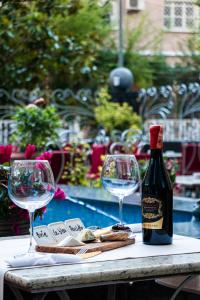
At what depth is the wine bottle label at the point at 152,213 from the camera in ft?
7.02

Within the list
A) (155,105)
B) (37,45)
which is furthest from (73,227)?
(155,105)

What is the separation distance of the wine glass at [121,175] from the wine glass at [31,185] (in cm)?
27

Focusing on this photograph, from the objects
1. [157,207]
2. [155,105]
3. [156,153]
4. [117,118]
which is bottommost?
[157,207]

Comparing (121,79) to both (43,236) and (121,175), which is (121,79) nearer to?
(121,175)

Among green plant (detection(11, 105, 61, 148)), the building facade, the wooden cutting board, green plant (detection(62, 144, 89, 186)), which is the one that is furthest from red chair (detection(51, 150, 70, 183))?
the building facade

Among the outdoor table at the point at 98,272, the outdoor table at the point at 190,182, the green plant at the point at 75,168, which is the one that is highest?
the outdoor table at the point at 98,272

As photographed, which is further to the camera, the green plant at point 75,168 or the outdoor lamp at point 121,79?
the outdoor lamp at point 121,79

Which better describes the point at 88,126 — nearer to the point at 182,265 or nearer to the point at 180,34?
the point at 180,34

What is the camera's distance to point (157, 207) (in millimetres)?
2143

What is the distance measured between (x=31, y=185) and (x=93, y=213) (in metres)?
2.26

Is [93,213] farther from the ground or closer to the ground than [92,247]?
closer to the ground

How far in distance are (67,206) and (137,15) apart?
2124 cm

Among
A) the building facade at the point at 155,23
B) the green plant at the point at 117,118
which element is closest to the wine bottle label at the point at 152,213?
the green plant at the point at 117,118

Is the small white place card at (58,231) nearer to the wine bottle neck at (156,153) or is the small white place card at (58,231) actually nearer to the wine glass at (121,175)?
the wine glass at (121,175)
